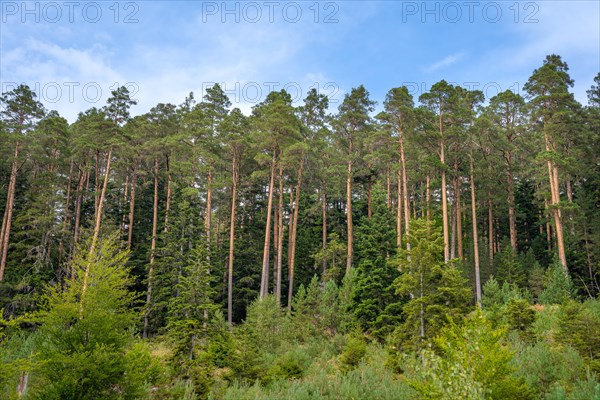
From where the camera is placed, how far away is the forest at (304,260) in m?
10.6

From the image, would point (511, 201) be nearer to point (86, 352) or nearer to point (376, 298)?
point (376, 298)

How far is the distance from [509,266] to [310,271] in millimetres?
16069

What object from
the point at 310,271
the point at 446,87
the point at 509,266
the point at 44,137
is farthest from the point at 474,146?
the point at 44,137

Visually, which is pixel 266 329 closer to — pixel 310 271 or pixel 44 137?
pixel 310 271

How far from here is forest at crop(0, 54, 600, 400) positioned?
10570 millimetres

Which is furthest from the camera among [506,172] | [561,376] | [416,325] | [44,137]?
[506,172]

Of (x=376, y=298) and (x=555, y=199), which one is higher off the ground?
(x=555, y=199)

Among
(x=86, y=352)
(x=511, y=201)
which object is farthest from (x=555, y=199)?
(x=86, y=352)

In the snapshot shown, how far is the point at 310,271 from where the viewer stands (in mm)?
34438

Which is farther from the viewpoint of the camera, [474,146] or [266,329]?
A: [474,146]

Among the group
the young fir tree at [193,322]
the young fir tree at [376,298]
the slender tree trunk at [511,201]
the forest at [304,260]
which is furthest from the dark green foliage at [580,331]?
the slender tree trunk at [511,201]

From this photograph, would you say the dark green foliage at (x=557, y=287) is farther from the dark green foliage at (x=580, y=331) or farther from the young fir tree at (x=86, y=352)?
the young fir tree at (x=86, y=352)

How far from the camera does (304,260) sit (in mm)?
34469

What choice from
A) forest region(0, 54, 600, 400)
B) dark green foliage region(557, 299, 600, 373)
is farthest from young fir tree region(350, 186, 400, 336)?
dark green foliage region(557, 299, 600, 373)
